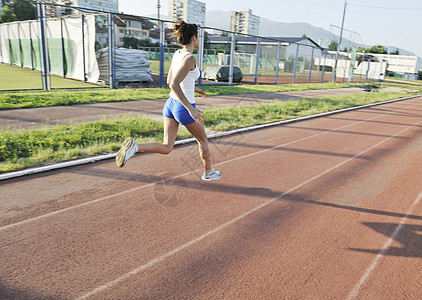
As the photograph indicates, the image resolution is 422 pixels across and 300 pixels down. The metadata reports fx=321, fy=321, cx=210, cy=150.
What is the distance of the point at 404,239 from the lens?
149 inches

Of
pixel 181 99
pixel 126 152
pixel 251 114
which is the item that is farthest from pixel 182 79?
pixel 251 114

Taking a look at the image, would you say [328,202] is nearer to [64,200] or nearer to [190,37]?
[190,37]

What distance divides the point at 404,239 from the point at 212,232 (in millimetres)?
2278

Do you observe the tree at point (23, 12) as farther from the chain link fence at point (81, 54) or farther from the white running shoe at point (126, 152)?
the white running shoe at point (126, 152)

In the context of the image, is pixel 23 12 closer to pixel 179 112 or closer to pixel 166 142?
pixel 166 142

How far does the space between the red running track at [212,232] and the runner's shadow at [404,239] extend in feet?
0.07

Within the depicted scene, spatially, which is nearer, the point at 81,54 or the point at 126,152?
the point at 126,152

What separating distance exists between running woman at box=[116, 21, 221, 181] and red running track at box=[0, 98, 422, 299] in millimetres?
721

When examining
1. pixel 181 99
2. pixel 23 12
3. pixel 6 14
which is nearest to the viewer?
pixel 181 99

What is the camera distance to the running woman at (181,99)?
12.7 ft

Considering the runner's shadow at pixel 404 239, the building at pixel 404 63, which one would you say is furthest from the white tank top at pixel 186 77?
the building at pixel 404 63

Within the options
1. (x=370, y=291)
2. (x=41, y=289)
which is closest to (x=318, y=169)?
(x=370, y=291)

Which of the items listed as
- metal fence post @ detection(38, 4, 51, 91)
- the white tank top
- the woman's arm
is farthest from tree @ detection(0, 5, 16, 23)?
the woman's arm

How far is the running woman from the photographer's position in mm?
3861
